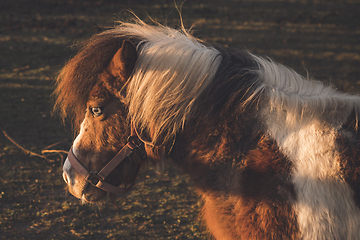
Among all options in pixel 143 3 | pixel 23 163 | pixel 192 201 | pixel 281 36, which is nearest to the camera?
pixel 192 201

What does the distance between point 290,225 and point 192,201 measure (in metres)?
2.43

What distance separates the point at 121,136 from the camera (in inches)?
78.5

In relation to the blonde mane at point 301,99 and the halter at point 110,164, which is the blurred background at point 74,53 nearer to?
the halter at point 110,164

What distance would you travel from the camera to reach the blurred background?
141 inches

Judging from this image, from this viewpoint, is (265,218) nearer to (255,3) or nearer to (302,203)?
(302,203)

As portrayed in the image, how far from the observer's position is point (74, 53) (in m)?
7.89

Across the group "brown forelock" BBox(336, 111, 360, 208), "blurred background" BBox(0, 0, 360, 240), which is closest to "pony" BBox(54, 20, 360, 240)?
"brown forelock" BBox(336, 111, 360, 208)

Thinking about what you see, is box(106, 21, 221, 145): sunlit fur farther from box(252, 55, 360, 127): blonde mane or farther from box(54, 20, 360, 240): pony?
box(252, 55, 360, 127): blonde mane

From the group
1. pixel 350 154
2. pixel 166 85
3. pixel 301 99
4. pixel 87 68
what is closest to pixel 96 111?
pixel 87 68

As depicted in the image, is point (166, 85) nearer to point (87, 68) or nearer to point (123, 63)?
point (123, 63)

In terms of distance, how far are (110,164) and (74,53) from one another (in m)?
6.53

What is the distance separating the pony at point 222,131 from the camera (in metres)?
1.67

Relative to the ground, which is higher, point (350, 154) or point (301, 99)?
point (301, 99)

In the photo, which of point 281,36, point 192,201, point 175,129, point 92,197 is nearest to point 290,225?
point 175,129
